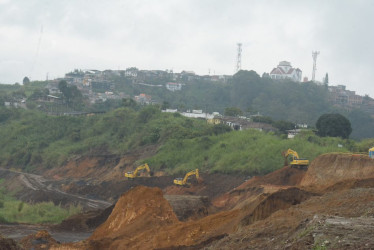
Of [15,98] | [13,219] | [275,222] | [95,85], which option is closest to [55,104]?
[15,98]

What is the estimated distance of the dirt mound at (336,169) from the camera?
1351 inches

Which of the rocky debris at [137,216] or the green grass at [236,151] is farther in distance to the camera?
the green grass at [236,151]

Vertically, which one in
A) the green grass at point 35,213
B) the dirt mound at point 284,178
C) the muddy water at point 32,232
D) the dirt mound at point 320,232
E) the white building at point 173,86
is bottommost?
the green grass at point 35,213

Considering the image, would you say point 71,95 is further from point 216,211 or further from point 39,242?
point 39,242

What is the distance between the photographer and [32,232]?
100 feet

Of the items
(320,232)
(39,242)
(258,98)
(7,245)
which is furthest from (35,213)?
(258,98)

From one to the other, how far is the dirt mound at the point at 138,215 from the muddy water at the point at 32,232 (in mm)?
2644

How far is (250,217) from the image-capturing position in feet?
67.9

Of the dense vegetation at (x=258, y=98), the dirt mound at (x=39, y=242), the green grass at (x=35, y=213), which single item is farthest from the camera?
the dense vegetation at (x=258, y=98)

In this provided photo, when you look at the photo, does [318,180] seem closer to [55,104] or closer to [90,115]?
[90,115]

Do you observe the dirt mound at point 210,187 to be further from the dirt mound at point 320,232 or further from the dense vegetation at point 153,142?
the dirt mound at point 320,232

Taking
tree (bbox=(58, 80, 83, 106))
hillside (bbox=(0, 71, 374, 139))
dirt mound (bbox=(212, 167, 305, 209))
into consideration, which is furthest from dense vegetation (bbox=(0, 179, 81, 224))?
tree (bbox=(58, 80, 83, 106))

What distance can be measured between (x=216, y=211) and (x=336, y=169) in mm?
9009

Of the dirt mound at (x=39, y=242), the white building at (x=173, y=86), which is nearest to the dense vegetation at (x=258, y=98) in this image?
the white building at (x=173, y=86)
